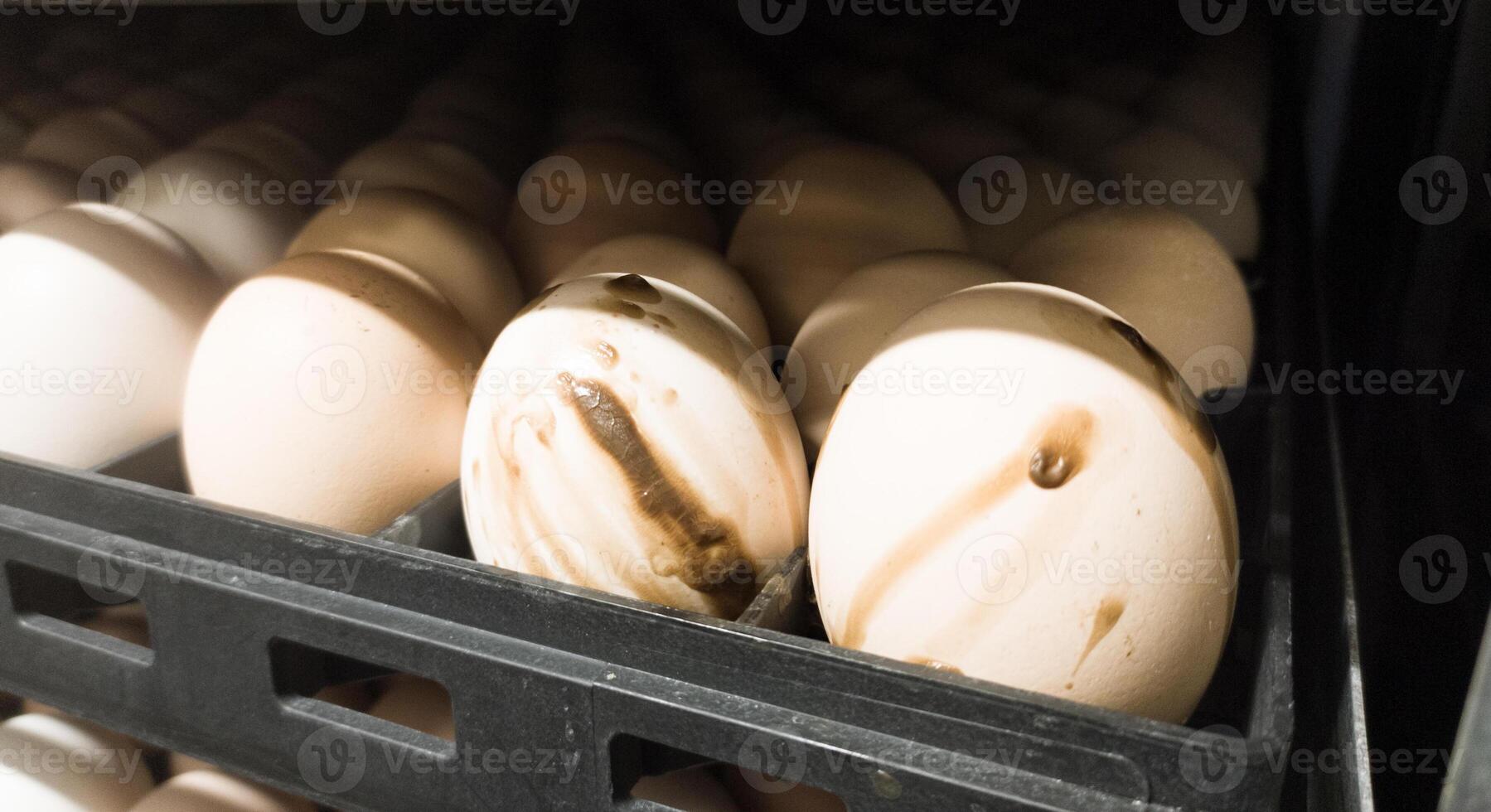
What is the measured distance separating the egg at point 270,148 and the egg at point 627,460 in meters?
0.65

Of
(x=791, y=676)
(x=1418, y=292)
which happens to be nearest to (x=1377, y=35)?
(x=1418, y=292)

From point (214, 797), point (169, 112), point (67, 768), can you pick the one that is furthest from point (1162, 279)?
point (169, 112)

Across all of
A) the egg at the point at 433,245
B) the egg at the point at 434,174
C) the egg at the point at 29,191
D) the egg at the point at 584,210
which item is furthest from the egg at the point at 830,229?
the egg at the point at 29,191

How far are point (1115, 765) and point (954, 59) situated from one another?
133 centimetres

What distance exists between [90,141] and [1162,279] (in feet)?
3.76

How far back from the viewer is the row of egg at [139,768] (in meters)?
0.83

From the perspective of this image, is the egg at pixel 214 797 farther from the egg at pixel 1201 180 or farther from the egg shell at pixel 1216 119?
the egg shell at pixel 1216 119

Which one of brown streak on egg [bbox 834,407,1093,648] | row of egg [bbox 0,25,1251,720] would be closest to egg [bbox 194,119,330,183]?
row of egg [bbox 0,25,1251,720]

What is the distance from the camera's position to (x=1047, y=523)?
581mm

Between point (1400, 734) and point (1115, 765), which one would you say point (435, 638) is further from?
point (1400, 734)

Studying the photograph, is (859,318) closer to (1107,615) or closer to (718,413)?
(718,413)

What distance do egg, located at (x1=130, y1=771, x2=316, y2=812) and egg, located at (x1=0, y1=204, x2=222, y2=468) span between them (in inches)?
10.6

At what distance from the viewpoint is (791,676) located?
1.94 ft

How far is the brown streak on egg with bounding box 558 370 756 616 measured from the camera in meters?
0.70
